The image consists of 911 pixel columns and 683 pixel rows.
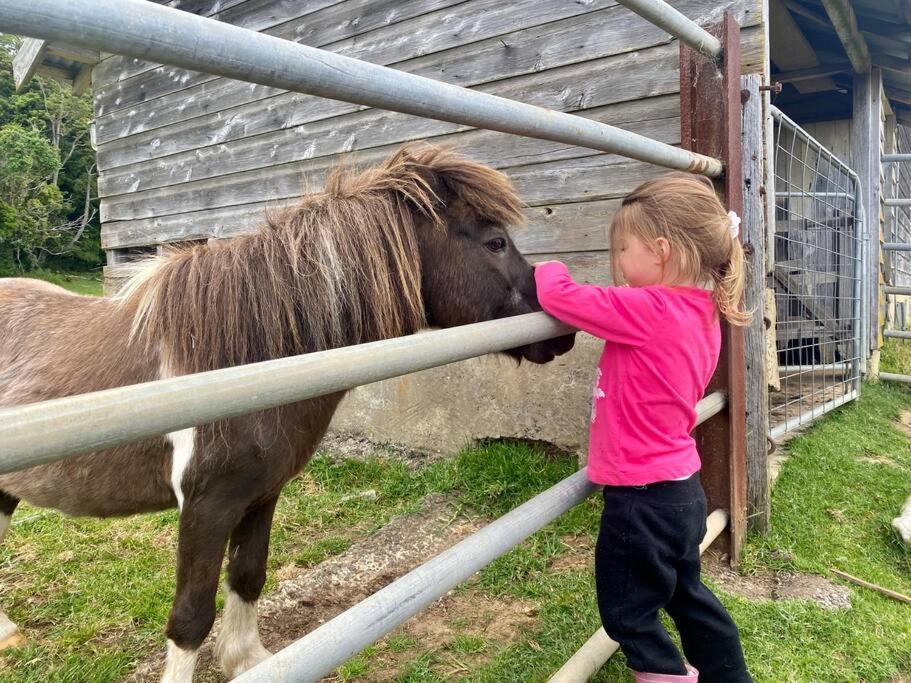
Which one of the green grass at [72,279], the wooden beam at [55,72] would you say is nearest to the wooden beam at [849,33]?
the wooden beam at [55,72]

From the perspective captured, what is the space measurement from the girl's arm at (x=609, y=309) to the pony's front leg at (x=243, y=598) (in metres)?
1.32

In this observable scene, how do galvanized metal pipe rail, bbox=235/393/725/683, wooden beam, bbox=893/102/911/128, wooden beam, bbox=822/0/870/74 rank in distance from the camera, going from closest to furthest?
1. galvanized metal pipe rail, bbox=235/393/725/683
2. wooden beam, bbox=822/0/870/74
3. wooden beam, bbox=893/102/911/128

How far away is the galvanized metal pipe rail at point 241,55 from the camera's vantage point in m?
0.57

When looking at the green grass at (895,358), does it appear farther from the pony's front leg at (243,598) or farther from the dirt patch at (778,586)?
the pony's front leg at (243,598)

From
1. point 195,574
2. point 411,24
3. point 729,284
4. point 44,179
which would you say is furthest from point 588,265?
point 44,179

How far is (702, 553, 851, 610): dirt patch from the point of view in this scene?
85.1 inches

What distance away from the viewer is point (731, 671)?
5.05ft

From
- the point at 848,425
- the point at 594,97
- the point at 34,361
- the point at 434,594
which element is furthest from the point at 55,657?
the point at 848,425

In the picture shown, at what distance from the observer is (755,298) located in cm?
240

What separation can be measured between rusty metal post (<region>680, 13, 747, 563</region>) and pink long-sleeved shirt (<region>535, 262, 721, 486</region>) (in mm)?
822

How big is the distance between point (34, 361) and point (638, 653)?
83.3 inches

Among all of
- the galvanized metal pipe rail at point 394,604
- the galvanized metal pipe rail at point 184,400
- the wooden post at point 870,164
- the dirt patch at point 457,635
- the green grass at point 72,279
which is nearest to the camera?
the galvanized metal pipe rail at point 184,400

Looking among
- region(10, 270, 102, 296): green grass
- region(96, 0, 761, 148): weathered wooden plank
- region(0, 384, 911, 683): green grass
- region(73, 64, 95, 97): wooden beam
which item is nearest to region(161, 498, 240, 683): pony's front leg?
region(0, 384, 911, 683): green grass

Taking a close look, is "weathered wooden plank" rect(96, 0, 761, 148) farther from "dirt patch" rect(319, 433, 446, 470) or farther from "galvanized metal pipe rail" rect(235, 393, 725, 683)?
"galvanized metal pipe rail" rect(235, 393, 725, 683)
